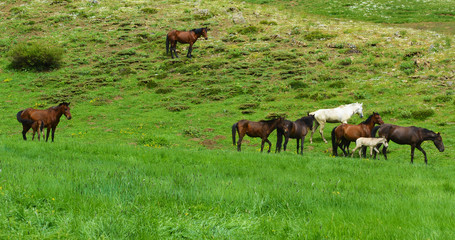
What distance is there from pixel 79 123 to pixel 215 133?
11.1 m

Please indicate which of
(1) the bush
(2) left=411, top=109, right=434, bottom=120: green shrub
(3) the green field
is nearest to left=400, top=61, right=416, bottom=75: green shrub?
(3) the green field

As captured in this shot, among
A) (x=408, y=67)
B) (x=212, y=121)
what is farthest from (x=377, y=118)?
(x=408, y=67)

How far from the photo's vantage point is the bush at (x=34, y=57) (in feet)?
122

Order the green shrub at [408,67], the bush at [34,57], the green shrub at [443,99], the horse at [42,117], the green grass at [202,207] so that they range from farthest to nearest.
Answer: the bush at [34,57]
the green shrub at [408,67]
the green shrub at [443,99]
the horse at [42,117]
the green grass at [202,207]

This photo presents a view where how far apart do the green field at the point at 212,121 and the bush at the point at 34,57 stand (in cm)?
116

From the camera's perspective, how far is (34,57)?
123 feet

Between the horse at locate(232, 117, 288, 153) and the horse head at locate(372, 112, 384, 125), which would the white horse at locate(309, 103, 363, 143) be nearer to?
the horse head at locate(372, 112, 384, 125)

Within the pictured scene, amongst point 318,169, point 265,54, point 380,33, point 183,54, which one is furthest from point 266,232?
point 380,33

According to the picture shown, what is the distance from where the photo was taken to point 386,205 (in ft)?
17.2

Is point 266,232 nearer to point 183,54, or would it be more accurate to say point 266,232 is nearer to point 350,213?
point 350,213

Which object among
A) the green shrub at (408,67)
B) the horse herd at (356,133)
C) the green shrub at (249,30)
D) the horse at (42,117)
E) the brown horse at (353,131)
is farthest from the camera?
the green shrub at (249,30)

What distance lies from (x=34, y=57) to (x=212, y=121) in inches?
1057

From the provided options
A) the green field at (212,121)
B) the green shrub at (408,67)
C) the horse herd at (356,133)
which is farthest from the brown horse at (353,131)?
the green shrub at (408,67)

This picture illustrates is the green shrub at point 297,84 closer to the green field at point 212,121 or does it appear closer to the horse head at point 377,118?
the green field at point 212,121
